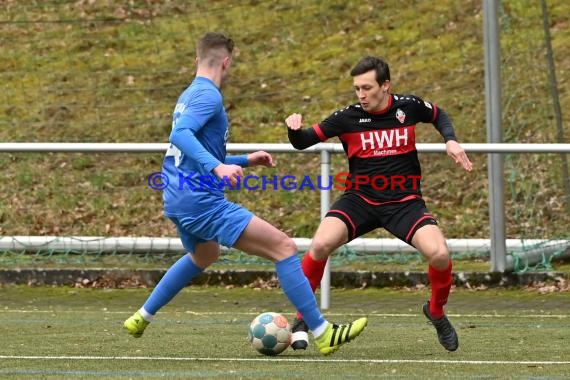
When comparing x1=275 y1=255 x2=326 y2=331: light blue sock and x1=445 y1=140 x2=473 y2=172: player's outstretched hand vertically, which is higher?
x1=445 y1=140 x2=473 y2=172: player's outstretched hand

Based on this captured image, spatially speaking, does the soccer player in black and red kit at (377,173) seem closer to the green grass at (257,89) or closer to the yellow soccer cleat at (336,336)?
the yellow soccer cleat at (336,336)

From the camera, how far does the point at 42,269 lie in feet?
40.1

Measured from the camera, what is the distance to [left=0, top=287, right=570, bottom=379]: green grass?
627cm

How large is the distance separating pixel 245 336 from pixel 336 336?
1525mm

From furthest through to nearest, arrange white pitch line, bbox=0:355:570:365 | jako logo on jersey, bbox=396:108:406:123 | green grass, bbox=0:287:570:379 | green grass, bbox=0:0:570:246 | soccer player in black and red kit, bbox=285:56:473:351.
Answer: green grass, bbox=0:0:570:246, jako logo on jersey, bbox=396:108:406:123, soccer player in black and red kit, bbox=285:56:473:351, white pitch line, bbox=0:355:570:365, green grass, bbox=0:287:570:379

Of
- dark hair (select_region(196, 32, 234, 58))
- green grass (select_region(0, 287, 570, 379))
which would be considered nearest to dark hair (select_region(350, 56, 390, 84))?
dark hair (select_region(196, 32, 234, 58))

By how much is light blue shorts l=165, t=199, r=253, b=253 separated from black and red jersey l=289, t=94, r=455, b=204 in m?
0.84

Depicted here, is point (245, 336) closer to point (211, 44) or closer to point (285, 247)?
point (285, 247)

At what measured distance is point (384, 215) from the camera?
7.71m

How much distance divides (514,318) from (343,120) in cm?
245

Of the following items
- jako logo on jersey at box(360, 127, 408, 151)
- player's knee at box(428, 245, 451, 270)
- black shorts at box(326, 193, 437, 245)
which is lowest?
player's knee at box(428, 245, 451, 270)

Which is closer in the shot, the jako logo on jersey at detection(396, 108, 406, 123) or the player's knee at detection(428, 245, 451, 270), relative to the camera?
the player's knee at detection(428, 245, 451, 270)

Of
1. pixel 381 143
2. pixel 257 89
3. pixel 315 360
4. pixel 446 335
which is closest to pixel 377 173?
pixel 381 143

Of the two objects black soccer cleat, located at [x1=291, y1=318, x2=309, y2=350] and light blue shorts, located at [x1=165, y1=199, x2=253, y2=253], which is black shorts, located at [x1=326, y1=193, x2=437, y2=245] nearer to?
black soccer cleat, located at [x1=291, y1=318, x2=309, y2=350]
